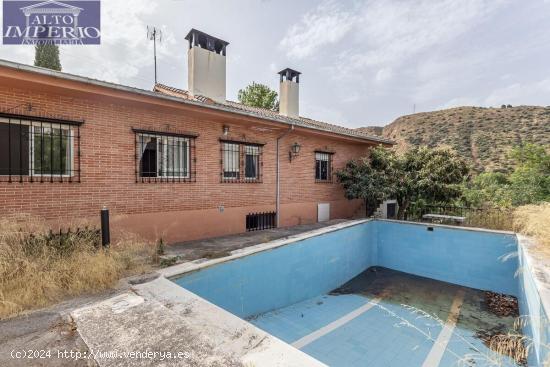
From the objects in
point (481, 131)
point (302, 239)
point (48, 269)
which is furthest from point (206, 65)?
point (481, 131)

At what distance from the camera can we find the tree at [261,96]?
86.9 feet

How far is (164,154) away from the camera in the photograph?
740 centimetres

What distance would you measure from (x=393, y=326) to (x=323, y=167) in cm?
740

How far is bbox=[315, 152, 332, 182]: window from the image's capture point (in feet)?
38.6

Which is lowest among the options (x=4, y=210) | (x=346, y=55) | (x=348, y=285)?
(x=348, y=285)

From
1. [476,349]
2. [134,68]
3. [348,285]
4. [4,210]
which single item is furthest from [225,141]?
[134,68]

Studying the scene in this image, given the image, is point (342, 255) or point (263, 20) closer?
point (342, 255)

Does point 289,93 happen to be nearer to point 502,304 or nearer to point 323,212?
point 323,212

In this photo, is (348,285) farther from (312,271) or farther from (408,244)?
(408,244)

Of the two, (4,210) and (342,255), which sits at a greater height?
(4,210)

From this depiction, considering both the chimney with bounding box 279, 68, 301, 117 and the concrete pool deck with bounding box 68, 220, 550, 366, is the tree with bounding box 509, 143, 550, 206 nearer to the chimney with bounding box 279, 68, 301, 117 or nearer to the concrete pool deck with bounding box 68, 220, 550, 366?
the concrete pool deck with bounding box 68, 220, 550, 366

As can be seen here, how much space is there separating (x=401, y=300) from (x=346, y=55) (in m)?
11.3

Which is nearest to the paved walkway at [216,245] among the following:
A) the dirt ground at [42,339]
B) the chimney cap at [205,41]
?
the dirt ground at [42,339]

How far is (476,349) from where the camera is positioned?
5.04 meters
